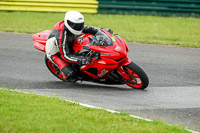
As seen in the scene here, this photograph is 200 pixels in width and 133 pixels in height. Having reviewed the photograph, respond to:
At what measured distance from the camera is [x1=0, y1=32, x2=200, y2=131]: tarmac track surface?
284 inches

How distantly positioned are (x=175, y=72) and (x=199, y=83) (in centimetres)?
113

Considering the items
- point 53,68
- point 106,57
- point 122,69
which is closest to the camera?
point 106,57

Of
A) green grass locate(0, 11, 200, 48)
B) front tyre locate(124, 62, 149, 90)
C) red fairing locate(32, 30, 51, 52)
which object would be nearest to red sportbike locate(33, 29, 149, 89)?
front tyre locate(124, 62, 149, 90)

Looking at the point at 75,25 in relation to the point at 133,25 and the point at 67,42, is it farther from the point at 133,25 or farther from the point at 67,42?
the point at 133,25

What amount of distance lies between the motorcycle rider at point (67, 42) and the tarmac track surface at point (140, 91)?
1.40ft

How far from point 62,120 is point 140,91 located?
2.94m

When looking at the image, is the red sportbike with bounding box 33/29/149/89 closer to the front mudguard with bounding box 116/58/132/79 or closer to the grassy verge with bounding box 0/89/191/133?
the front mudguard with bounding box 116/58/132/79

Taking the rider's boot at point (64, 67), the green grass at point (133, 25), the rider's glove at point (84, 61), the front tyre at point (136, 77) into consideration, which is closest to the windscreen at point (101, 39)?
the rider's glove at point (84, 61)

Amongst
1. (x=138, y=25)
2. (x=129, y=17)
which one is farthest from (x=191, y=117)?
(x=129, y=17)

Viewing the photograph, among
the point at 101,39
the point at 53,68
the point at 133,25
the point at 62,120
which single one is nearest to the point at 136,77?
the point at 101,39

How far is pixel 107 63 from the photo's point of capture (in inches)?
330

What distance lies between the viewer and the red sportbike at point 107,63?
27.4ft

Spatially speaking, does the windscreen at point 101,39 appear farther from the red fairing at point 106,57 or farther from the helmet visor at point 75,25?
the helmet visor at point 75,25

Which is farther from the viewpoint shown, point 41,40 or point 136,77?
Result: point 41,40
